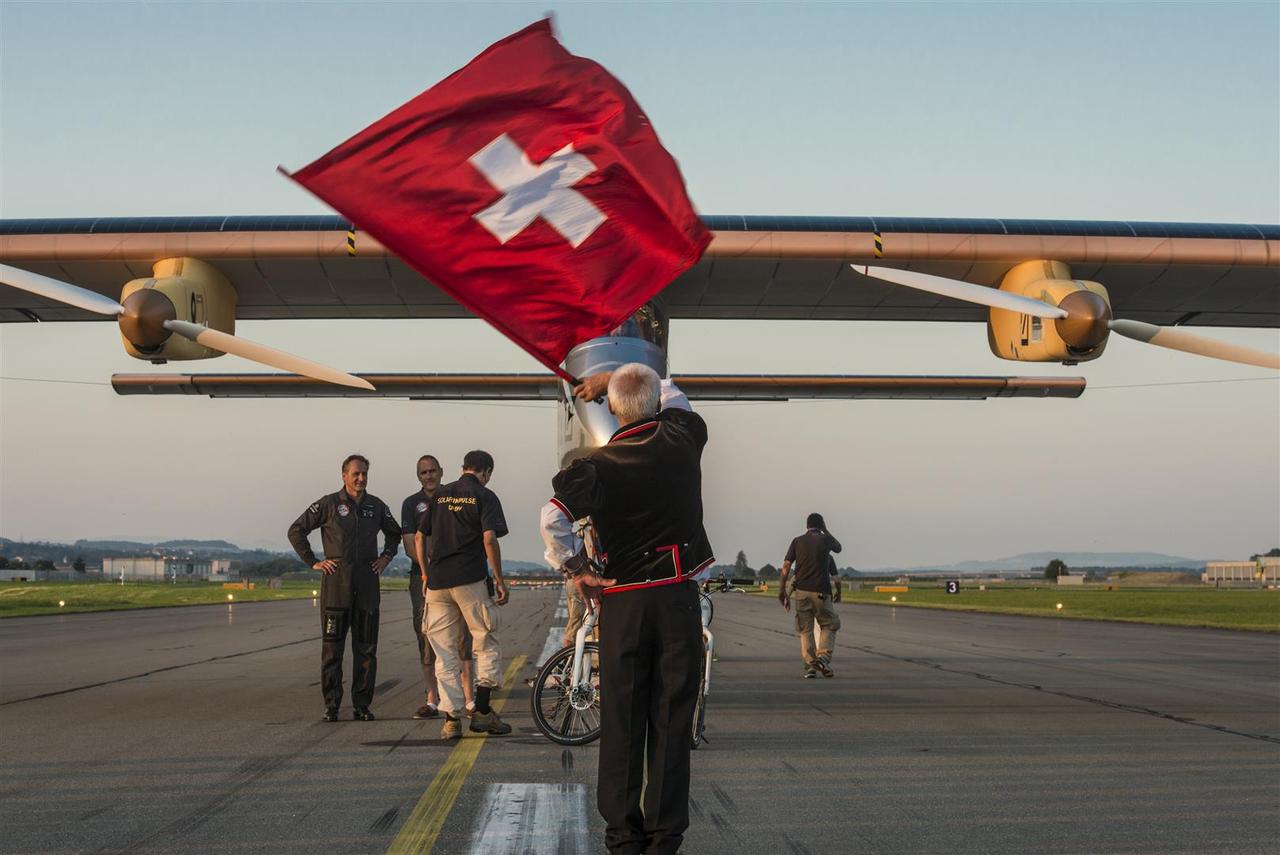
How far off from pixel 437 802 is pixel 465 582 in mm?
3048

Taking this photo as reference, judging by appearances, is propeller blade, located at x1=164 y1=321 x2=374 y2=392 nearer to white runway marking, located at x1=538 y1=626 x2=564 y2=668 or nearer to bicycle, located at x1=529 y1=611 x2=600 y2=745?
bicycle, located at x1=529 y1=611 x2=600 y2=745

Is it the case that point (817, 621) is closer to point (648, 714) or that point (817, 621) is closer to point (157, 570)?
point (648, 714)

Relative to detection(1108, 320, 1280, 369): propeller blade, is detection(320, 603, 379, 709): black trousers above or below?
below

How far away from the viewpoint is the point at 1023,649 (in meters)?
20.0

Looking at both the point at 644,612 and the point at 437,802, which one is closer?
the point at 644,612

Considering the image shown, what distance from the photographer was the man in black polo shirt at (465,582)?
8.87m

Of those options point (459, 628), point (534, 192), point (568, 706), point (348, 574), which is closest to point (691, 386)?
point (348, 574)

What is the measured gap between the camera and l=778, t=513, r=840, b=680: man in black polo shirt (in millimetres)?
13477

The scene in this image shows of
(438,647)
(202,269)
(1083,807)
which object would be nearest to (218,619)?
(202,269)

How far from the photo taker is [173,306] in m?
10.3

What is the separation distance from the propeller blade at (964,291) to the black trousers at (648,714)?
5554 mm

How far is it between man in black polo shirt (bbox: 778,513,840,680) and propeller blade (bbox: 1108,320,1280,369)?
4.84 meters

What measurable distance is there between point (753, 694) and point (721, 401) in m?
5.91

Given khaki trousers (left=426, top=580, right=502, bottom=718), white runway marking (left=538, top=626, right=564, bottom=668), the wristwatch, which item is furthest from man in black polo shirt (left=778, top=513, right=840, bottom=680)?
the wristwatch
